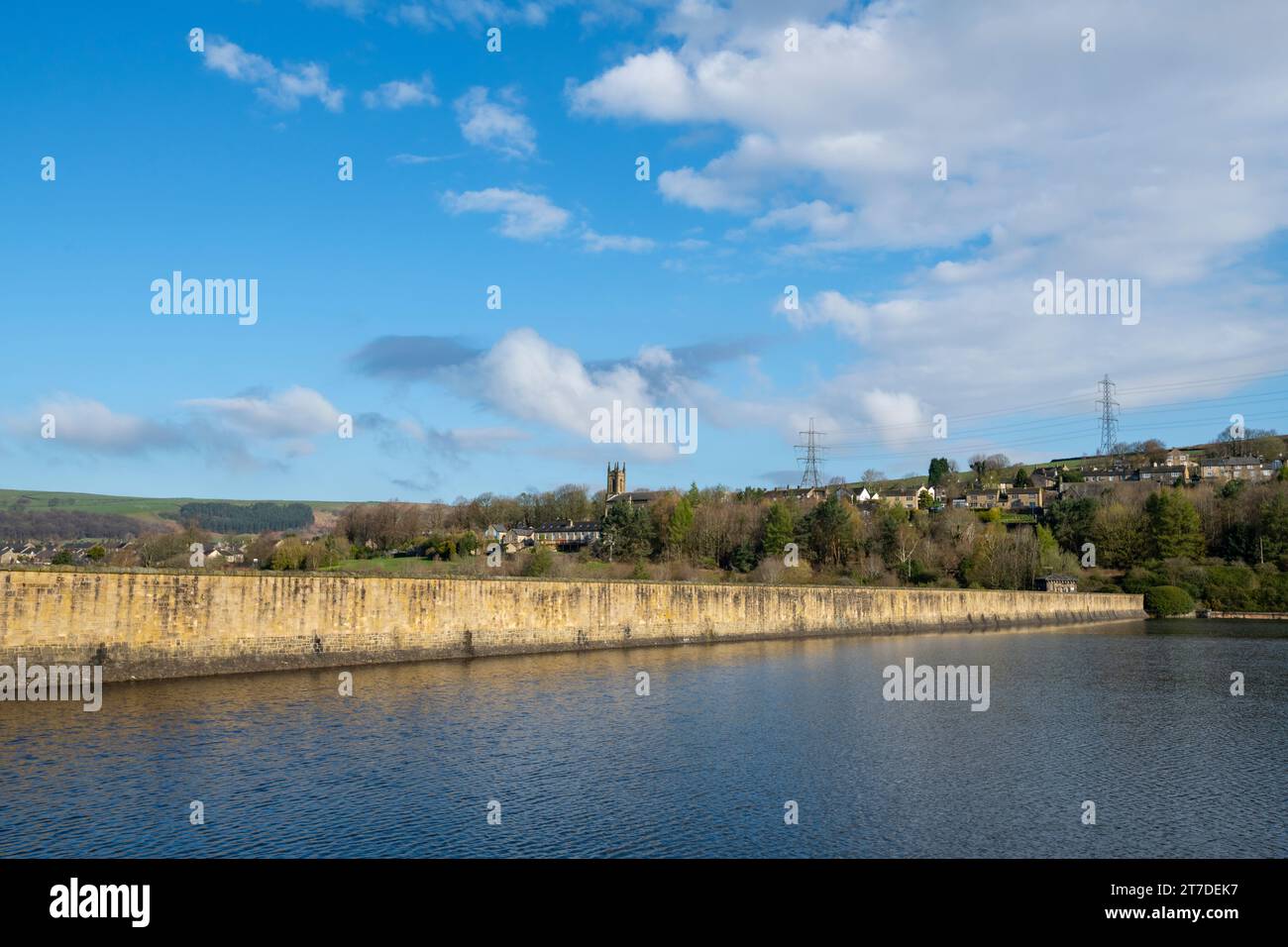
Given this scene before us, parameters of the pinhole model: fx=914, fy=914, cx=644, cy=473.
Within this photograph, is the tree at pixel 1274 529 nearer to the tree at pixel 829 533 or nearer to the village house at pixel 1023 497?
the tree at pixel 829 533

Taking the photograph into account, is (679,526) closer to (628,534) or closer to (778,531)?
(628,534)

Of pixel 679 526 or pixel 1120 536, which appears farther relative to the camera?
pixel 679 526

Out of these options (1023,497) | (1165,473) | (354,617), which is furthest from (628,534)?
(1165,473)

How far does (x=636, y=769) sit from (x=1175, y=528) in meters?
88.7

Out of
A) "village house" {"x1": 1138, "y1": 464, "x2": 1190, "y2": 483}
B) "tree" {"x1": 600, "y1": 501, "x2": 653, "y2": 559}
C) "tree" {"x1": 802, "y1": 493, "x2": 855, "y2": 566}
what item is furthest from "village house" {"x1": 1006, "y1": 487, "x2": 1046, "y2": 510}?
"tree" {"x1": 600, "y1": 501, "x2": 653, "y2": 559}

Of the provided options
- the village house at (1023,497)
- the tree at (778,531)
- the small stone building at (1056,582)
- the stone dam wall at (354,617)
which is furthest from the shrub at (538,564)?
the village house at (1023,497)

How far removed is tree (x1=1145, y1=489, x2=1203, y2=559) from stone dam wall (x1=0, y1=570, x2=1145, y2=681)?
41320 mm

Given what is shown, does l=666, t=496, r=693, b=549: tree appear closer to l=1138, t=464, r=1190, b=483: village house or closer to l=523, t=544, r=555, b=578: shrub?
l=523, t=544, r=555, b=578: shrub

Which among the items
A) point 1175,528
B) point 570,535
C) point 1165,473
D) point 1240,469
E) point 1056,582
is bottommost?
point 1056,582

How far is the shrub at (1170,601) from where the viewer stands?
8544 cm

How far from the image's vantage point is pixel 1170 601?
8569cm
